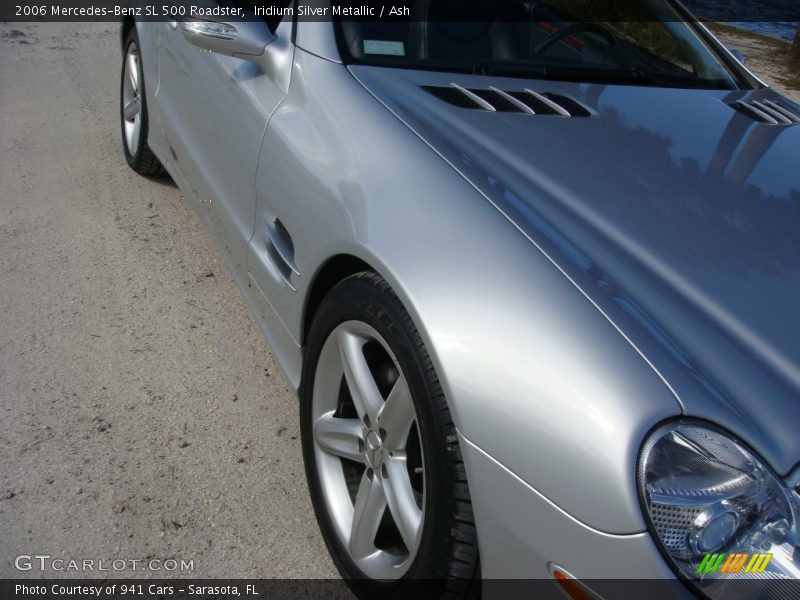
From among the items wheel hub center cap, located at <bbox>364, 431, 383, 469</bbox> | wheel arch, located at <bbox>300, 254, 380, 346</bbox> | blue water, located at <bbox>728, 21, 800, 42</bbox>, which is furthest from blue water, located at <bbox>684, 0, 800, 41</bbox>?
wheel hub center cap, located at <bbox>364, 431, 383, 469</bbox>

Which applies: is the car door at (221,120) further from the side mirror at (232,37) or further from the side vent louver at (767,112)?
the side vent louver at (767,112)

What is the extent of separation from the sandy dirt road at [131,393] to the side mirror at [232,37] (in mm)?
1106

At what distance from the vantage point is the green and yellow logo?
1.37 meters

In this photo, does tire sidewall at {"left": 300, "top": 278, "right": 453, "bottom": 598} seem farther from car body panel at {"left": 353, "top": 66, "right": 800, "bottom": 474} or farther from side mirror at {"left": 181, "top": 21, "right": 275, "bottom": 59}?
side mirror at {"left": 181, "top": 21, "right": 275, "bottom": 59}

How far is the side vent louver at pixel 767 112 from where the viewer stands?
8.73ft

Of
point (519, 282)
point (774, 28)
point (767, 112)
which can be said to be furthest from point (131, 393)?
point (774, 28)

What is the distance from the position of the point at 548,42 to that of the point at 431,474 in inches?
66.7

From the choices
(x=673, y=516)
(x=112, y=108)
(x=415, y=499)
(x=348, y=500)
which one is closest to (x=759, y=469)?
(x=673, y=516)

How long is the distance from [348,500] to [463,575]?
0.56 m

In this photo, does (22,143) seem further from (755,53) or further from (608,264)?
(755,53)

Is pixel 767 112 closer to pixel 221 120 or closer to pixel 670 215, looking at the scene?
pixel 670 215

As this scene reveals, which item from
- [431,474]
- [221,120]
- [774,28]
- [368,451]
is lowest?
[368,451]

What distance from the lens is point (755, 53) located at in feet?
28.7

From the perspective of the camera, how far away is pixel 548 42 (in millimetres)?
2818
